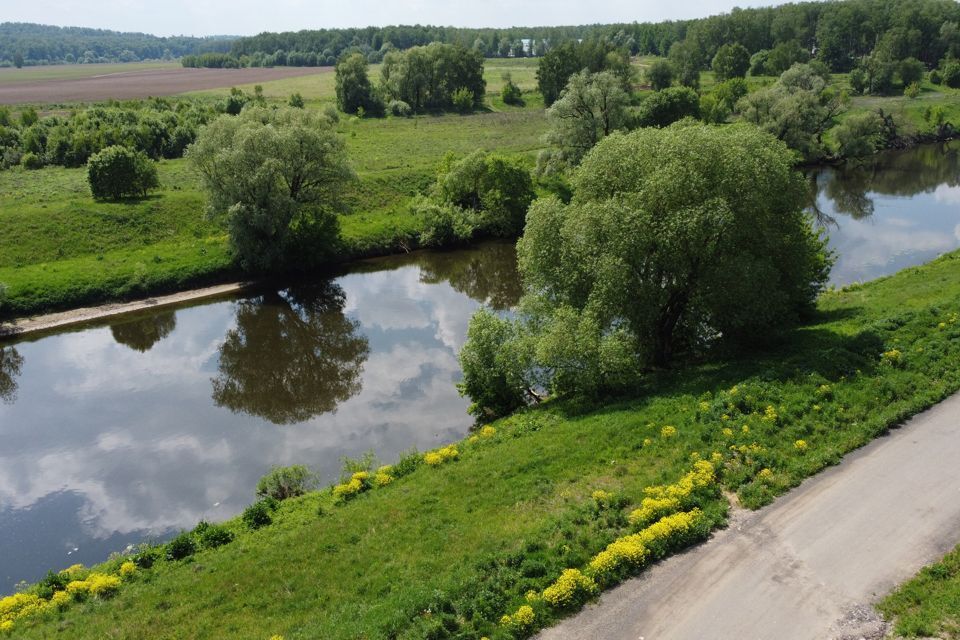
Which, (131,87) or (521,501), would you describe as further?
(131,87)

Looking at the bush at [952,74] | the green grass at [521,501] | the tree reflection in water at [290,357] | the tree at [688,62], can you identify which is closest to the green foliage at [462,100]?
the tree at [688,62]

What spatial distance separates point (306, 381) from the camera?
123ft

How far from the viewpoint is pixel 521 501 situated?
2069 cm

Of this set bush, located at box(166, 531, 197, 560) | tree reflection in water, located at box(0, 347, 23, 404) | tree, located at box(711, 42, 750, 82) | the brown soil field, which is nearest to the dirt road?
bush, located at box(166, 531, 197, 560)

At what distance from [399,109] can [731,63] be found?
6619 centimetres

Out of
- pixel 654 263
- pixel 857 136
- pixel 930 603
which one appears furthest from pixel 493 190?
pixel 857 136

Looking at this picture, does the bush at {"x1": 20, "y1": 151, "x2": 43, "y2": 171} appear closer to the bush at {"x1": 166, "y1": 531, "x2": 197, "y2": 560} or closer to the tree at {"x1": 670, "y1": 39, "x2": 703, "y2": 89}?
the bush at {"x1": 166, "y1": 531, "x2": 197, "y2": 560}

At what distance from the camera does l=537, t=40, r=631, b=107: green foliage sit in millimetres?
110562

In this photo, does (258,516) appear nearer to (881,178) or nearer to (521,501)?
(521,501)

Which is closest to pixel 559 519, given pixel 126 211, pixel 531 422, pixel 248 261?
pixel 531 422

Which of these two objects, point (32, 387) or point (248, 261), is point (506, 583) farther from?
point (248, 261)

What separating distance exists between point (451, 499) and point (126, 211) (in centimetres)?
4747

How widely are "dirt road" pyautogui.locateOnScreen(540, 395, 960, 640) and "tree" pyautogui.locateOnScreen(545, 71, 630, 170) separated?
50.3 metres

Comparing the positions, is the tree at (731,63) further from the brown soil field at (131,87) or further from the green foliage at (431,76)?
the brown soil field at (131,87)
